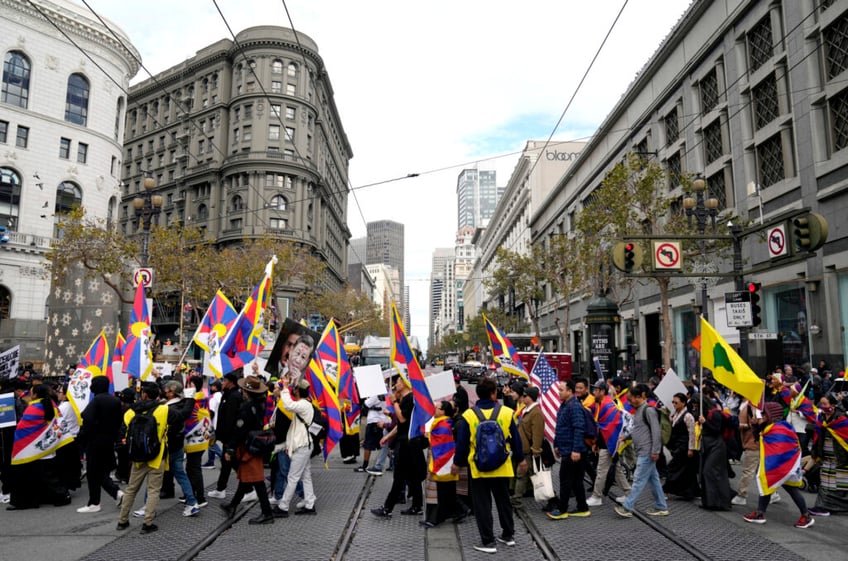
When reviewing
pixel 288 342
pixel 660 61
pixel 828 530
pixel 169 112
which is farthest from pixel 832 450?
pixel 169 112

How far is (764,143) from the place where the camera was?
25.1 m

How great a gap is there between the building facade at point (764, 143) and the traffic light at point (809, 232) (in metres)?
0.36

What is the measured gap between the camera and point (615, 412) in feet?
28.9

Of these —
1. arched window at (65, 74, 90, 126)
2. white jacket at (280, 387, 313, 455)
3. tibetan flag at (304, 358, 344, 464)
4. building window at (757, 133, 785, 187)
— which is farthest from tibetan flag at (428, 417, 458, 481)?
arched window at (65, 74, 90, 126)

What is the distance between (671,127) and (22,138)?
43513 mm

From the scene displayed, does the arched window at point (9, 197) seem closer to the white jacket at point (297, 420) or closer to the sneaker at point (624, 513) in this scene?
the white jacket at point (297, 420)

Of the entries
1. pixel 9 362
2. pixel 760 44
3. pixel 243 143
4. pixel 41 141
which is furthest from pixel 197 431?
pixel 243 143

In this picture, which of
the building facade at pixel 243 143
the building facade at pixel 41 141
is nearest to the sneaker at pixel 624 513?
the building facade at pixel 41 141

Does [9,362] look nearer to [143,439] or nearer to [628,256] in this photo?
[143,439]

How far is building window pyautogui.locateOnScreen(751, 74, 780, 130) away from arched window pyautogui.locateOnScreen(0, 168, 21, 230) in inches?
1805

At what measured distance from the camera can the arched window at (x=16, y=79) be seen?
42.6 meters

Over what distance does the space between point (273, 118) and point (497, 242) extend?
157ft

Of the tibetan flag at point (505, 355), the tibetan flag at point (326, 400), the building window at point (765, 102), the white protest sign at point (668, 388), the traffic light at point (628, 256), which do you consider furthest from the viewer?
the building window at point (765, 102)

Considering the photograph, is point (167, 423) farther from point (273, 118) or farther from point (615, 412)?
point (273, 118)
